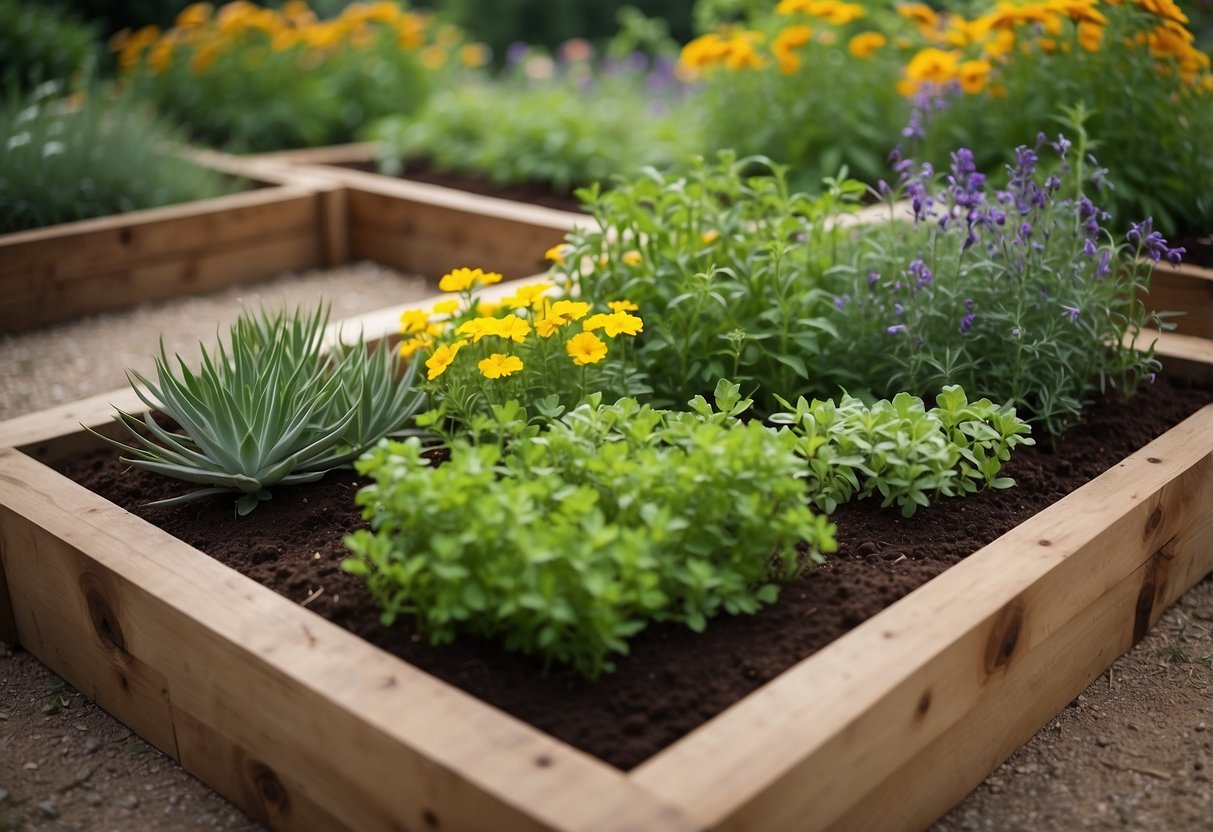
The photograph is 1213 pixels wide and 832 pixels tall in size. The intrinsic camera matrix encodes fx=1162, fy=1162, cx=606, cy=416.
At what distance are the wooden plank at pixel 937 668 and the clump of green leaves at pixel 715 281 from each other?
77 cm

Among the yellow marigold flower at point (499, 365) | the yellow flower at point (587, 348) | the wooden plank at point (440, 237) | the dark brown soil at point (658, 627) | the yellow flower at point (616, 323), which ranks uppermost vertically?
the yellow flower at point (616, 323)

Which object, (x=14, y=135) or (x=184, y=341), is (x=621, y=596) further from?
(x=14, y=135)

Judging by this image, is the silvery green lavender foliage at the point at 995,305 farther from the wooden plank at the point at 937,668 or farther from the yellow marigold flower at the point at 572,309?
the yellow marigold flower at the point at 572,309

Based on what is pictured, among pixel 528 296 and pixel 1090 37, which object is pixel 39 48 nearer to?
pixel 528 296

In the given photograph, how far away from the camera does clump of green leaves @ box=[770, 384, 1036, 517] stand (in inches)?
95.3

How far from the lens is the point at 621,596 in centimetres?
190

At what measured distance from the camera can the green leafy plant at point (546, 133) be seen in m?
5.41

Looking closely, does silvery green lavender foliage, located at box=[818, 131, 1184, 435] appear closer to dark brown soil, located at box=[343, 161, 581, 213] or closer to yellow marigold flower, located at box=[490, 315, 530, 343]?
yellow marigold flower, located at box=[490, 315, 530, 343]

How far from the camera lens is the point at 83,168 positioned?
4855 mm

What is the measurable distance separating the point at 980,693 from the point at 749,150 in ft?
9.95

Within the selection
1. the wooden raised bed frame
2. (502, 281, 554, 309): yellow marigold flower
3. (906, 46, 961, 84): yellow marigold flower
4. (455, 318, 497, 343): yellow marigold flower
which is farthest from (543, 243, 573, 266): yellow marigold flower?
(906, 46, 961, 84): yellow marigold flower

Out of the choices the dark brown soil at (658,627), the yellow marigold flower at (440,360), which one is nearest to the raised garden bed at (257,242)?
the dark brown soil at (658,627)

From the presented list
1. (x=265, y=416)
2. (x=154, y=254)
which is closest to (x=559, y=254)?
(x=265, y=416)

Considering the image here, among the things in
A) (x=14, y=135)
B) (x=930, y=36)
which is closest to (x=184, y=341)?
(x=14, y=135)
